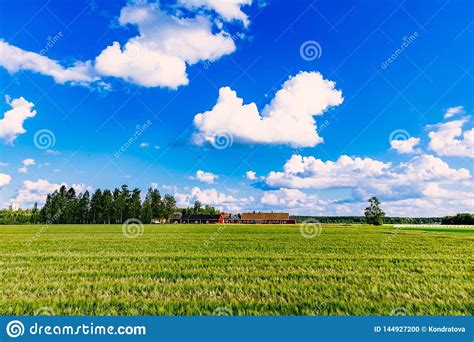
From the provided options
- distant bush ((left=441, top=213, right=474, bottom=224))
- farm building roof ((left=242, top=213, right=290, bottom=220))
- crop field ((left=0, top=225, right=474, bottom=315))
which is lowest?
crop field ((left=0, top=225, right=474, bottom=315))

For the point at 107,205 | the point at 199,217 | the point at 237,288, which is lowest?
the point at 237,288

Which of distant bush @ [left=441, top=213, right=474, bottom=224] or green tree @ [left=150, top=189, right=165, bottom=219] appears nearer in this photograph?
distant bush @ [left=441, top=213, right=474, bottom=224]

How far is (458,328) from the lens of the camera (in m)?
6.59

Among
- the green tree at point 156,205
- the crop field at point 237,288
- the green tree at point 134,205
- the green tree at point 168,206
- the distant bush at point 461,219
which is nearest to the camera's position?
the crop field at point 237,288

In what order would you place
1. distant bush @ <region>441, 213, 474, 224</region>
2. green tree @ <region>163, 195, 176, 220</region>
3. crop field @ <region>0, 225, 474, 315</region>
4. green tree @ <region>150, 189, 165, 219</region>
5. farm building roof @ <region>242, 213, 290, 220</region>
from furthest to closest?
farm building roof @ <region>242, 213, 290, 220</region> → green tree @ <region>163, 195, 176, 220</region> → green tree @ <region>150, 189, 165, 219</region> → distant bush @ <region>441, 213, 474, 224</region> → crop field @ <region>0, 225, 474, 315</region>

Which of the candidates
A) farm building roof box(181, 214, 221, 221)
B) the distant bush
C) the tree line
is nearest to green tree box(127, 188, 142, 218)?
the tree line

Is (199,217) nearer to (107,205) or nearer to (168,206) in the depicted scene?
(168,206)

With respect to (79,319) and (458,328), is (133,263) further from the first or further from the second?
(458,328)

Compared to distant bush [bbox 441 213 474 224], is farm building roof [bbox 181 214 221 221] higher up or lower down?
higher up

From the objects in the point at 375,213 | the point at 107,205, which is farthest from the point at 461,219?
the point at 107,205

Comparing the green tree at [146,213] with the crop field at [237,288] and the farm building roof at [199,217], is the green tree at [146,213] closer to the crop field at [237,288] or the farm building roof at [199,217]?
the farm building roof at [199,217]

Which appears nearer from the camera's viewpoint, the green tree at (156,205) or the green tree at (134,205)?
the green tree at (134,205)

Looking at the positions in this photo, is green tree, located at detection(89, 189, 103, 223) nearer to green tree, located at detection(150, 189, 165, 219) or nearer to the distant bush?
green tree, located at detection(150, 189, 165, 219)

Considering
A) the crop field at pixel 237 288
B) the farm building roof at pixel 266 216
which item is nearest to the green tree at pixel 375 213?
the farm building roof at pixel 266 216
